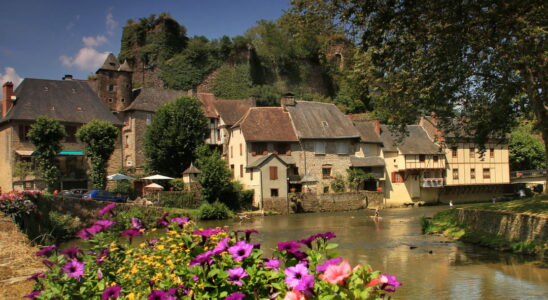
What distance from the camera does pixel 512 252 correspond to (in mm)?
15156

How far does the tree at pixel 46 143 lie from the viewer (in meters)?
32.4

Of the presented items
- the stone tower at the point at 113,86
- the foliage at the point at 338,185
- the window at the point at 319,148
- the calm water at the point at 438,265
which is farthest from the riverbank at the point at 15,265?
the stone tower at the point at 113,86

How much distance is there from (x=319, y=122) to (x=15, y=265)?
3643 cm

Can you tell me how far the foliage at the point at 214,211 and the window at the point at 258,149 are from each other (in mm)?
7169

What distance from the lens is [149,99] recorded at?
4838 centimetres

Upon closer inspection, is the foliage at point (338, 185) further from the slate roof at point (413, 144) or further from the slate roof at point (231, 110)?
the slate roof at point (231, 110)

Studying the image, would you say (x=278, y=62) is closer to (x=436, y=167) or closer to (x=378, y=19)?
(x=436, y=167)

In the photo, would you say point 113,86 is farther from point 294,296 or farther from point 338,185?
point 294,296

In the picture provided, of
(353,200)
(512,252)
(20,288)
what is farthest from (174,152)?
(20,288)

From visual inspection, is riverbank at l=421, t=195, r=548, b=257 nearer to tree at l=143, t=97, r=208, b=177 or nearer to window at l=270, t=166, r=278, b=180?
window at l=270, t=166, r=278, b=180

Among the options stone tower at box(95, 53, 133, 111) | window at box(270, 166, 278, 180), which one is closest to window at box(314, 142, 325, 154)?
window at box(270, 166, 278, 180)

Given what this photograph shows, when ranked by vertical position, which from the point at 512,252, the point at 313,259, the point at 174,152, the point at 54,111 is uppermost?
the point at 54,111

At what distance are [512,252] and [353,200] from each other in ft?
84.3

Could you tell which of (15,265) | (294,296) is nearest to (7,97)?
(15,265)
